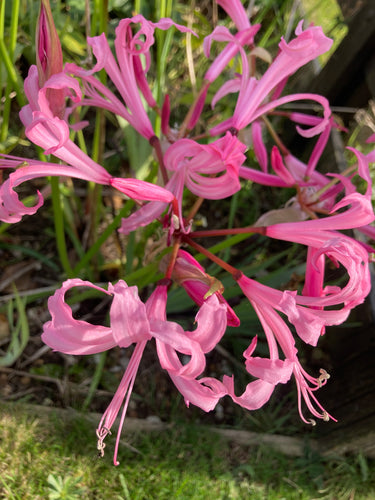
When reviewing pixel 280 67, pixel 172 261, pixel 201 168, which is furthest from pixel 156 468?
pixel 280 67

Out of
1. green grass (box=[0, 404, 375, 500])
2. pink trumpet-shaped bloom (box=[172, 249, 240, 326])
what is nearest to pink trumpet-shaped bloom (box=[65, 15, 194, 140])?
pink trumpet-shaped bloom (box=[172, 249, 240, 326])

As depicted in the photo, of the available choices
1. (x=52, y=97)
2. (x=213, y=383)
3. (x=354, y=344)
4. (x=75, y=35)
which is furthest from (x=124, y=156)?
(x=213, y=383)

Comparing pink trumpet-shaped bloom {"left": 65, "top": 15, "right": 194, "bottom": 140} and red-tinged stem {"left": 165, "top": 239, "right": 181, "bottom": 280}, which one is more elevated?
pink trumpet-shaped bloom {"left": 65, "top": 15, "right": 194, "bottom": 140}

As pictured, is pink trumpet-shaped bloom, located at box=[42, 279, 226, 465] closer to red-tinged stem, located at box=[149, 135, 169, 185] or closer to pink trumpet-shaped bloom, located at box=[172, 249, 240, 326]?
pink trumpet-shaped bloom, located at box=[172, 249, 240, 326]

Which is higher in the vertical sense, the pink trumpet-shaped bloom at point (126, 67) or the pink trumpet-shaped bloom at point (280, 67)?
the pink trumpet-shaped bloom at point (280, 67)

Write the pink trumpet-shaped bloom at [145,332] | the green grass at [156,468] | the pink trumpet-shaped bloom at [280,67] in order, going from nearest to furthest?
the pink trumpet-shaped bloom at [145,332], the pink trumpet-shaped bloom at [280,67], the green grass at [156,468]

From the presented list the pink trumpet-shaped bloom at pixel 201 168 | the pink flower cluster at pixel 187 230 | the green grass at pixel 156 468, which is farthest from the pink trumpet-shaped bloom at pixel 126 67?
the green grass at pixel 156 468

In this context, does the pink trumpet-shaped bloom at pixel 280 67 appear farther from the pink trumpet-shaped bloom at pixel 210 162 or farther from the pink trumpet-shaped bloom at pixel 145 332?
the pink trumpet-shaped bloom at pixel 145 332
